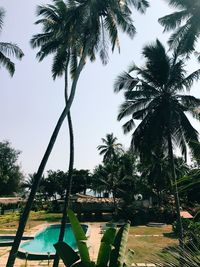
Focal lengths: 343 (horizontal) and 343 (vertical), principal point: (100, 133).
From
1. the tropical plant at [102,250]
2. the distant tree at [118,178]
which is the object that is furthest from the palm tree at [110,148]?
the tropical plant at [102,250]

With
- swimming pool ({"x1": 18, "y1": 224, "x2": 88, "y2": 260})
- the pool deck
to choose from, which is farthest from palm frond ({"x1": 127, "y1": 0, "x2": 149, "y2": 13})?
swimming pool ({"x1": 18, "y1": 224, "x2": 88, "y2": 260})

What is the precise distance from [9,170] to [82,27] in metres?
49.6

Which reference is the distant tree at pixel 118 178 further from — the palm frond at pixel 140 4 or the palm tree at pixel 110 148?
the palm frond at pixel 140 4

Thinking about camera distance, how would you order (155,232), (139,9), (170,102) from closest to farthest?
(139,9) < (170,102) < (155,232)

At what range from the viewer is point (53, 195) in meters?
64.0

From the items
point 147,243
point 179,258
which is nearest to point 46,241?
point 147,243

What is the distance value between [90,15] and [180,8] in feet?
17.8

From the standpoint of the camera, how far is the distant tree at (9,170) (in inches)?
2317

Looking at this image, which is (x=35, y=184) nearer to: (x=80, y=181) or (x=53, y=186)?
(x=53, y=186)

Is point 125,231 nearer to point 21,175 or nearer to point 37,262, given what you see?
point 37,262

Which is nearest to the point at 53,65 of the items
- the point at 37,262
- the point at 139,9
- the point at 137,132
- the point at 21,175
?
the point at 139,9

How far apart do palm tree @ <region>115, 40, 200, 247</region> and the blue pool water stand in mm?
8878

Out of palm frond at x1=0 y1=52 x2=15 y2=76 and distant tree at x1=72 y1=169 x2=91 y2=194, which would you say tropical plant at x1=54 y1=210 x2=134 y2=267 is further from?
distant tree at x1=72 y1=169 x2=91 y2=194

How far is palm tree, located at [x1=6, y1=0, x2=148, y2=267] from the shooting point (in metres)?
14.3
